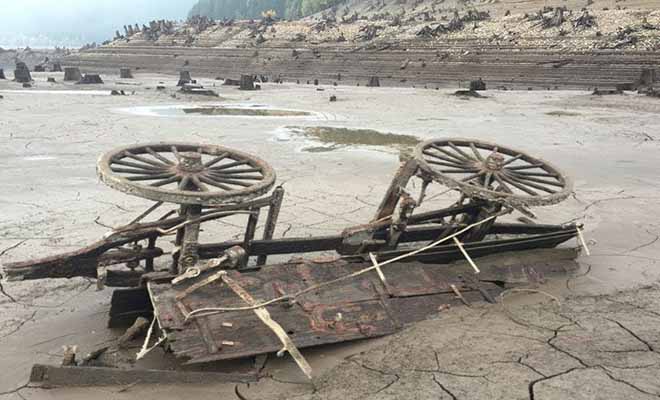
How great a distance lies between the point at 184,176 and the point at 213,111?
37.7ft

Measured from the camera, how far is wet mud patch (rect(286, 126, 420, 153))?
32.4 ft

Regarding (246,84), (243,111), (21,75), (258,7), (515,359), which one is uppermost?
(258,7)

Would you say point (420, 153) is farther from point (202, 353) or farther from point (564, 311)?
point (202, 353)

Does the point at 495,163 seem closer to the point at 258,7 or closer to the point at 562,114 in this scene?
the point at 562,114

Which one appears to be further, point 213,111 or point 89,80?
point 89,80

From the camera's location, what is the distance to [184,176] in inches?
145

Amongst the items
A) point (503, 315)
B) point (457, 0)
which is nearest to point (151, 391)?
point (503, 315)

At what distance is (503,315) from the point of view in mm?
3709

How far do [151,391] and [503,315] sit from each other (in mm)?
2331

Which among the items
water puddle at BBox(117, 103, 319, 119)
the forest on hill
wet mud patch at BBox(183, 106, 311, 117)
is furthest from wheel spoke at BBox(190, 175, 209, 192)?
the forest on hill

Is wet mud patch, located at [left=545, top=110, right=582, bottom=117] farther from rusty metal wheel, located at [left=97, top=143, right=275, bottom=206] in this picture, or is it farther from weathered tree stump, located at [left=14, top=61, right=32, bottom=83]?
weathered tree stump, located at [left=14, top=61, right=32, bottom=83]

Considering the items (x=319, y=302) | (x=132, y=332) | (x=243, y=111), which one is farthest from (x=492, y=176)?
(x=243, y=111)

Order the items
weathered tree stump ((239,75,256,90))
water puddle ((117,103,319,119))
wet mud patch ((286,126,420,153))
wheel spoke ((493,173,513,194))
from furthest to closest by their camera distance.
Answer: weathered tree stump ((239,75,256,90)) → water puddle ((117,103,319,119)) → wet mud patch ((286,126,420,153)) → wheel spoke ((493,173,513,194))

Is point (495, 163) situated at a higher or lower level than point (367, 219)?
higher
